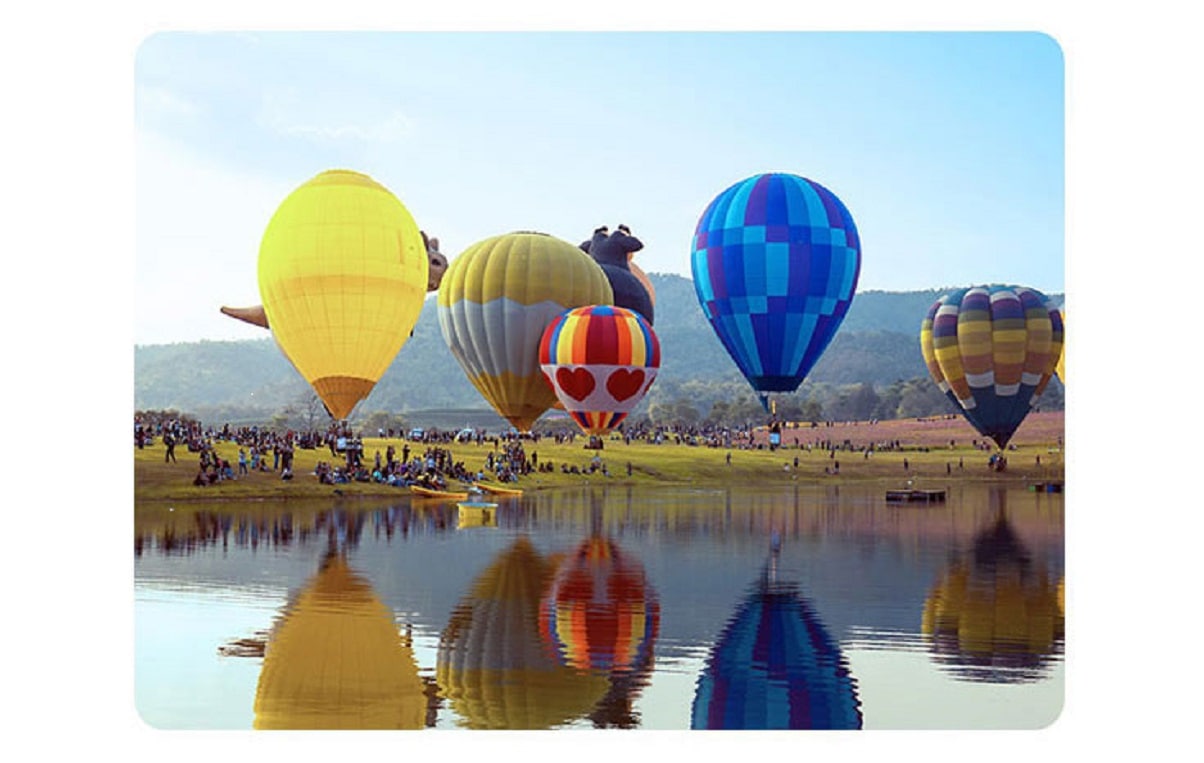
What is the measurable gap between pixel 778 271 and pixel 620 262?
19.0m

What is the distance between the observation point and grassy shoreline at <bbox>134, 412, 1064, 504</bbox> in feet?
136

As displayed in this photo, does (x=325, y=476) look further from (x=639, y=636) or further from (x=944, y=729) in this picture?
(x=944, y=729)

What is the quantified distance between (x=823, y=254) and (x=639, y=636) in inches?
829

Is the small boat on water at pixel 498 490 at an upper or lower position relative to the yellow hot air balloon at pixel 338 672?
upper

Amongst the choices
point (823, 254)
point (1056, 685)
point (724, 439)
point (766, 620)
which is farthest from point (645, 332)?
point (724, 439)

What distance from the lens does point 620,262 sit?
55.3 metres

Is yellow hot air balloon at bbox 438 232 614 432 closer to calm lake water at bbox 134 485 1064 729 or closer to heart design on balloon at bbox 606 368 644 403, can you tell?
heart design on balloon at bbox 606 368 644 403

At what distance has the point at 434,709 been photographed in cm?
1315

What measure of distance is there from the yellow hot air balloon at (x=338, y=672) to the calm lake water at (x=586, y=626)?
0.04m

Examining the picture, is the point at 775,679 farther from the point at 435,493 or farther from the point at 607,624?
the point at 435,493

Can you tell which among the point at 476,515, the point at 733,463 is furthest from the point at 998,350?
the point at 476,515

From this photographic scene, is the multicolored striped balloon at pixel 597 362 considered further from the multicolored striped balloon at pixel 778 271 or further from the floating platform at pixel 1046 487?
the floating platform at pixel 1046 487

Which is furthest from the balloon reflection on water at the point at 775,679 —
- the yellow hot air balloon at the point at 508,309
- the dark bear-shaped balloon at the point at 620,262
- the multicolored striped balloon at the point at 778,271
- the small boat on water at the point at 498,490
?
the dark bear-shaped balloon at the point at 620,262

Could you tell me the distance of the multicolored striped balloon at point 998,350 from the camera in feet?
192
